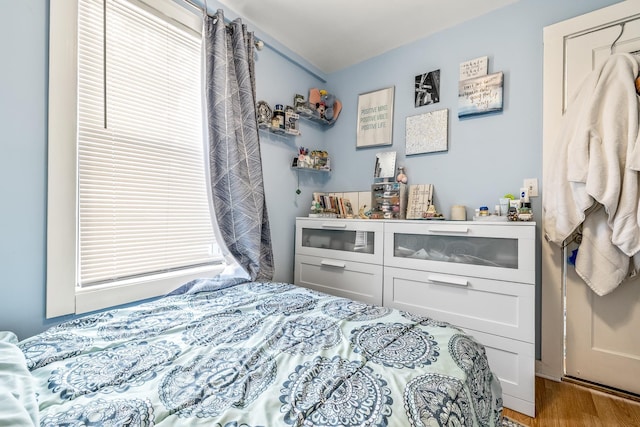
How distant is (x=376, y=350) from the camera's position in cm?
87

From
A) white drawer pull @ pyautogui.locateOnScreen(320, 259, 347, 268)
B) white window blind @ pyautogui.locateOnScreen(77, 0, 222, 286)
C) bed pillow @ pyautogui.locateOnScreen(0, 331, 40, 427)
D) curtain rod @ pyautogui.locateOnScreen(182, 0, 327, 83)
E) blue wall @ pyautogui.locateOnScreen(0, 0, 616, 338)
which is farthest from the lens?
white drawer pull @ pyautogui.locateOnScreen(320, 259, 347, 268)

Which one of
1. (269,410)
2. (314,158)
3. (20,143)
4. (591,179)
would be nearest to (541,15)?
(591,179)

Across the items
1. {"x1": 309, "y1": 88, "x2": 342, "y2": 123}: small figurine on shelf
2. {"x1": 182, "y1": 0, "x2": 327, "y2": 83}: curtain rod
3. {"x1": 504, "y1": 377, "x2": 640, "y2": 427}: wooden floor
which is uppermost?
{"x1": 182, "y1": 0, "x2": 327, "y2": 83}: curtain rod

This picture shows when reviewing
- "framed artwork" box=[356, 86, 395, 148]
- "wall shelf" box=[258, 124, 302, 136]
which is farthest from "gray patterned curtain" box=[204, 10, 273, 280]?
"framed artwork" box=[356, 86, 395, 148]

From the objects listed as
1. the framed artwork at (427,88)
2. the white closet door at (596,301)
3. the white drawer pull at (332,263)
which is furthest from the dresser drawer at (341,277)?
the framed artwork at (427,88)

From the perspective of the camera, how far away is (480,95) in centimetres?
205

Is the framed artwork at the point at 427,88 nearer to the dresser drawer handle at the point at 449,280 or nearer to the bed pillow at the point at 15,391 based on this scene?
the dresser drawer handle at the point at 449,280

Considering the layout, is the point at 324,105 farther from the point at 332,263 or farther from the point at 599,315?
the point at 599,315

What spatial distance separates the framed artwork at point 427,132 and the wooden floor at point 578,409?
67.1 inches

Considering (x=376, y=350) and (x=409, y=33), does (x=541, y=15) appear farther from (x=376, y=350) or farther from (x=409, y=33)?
(x=376, y=350)

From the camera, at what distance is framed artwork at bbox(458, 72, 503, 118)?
6.50 ft

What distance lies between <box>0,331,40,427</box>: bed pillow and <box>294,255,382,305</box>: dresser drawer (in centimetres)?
171

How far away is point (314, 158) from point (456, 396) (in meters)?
2.17

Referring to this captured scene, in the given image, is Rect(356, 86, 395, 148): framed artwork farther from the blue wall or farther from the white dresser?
the white dresser
